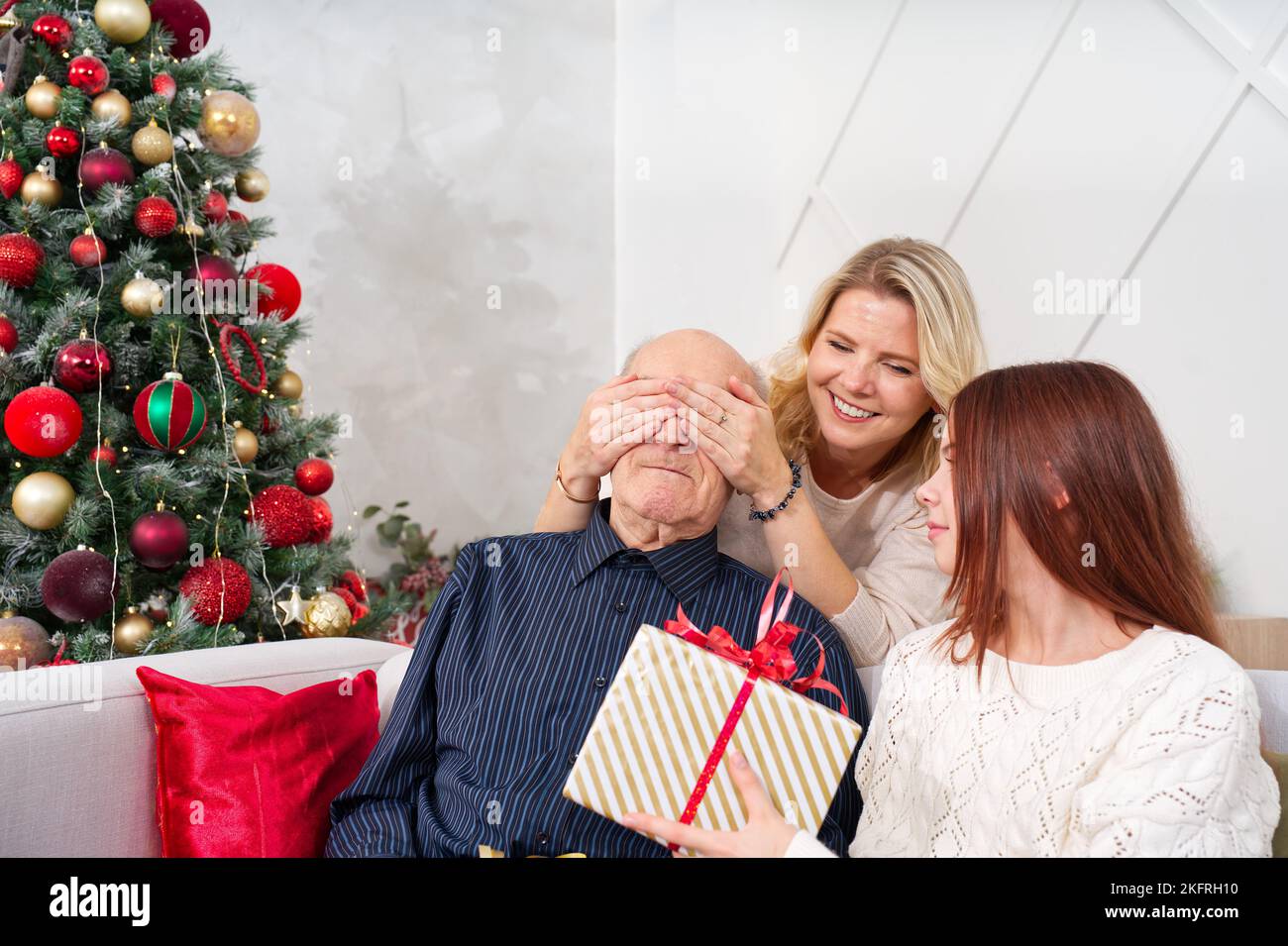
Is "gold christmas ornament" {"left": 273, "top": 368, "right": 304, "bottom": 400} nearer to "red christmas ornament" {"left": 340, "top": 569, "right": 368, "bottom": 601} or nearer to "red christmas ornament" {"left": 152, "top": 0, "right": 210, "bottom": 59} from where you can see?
"red christmas ornament" {"left": 340, "top": 569, "right": 368, "bottom": 601}

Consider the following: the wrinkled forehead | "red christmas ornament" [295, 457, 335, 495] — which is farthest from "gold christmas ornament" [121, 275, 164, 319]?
the wrinkled forehead

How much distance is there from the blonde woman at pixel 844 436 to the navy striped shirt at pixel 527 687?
0.11 meters

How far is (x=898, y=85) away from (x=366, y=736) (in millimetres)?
2631

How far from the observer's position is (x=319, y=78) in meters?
4.17

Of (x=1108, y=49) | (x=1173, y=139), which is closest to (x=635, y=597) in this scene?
(x=1173, y=139)

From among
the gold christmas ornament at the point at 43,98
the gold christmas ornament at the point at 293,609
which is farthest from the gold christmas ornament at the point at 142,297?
the gold christmas ornament at the point at 293,609

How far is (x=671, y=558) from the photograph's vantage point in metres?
1.72

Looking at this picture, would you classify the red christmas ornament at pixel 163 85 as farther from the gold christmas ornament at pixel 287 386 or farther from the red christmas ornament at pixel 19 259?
the gold christmas ornament at pixel 287 386

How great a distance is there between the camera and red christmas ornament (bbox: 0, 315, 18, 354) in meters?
2.42

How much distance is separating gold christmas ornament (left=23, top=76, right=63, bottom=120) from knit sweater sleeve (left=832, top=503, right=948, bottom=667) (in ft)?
7.42

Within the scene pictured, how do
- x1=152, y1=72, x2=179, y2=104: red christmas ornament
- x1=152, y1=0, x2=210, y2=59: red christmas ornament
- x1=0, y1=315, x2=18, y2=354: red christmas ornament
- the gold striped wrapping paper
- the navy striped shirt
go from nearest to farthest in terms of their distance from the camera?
the gold striped wrapping paper, the navy striped shirt, x1=0, y1=315, x2=18, y2=354: red christmas ornament, x1=152, y1=72, x2=179, y2=104: red christmas ornament, x1=152, y1=0, x2=210, y2=59: red christmas ornament

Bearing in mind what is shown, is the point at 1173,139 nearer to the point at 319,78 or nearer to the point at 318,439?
the point at 318,439

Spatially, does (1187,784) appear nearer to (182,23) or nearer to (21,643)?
(21,643)

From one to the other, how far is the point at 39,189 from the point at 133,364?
1.57ft
